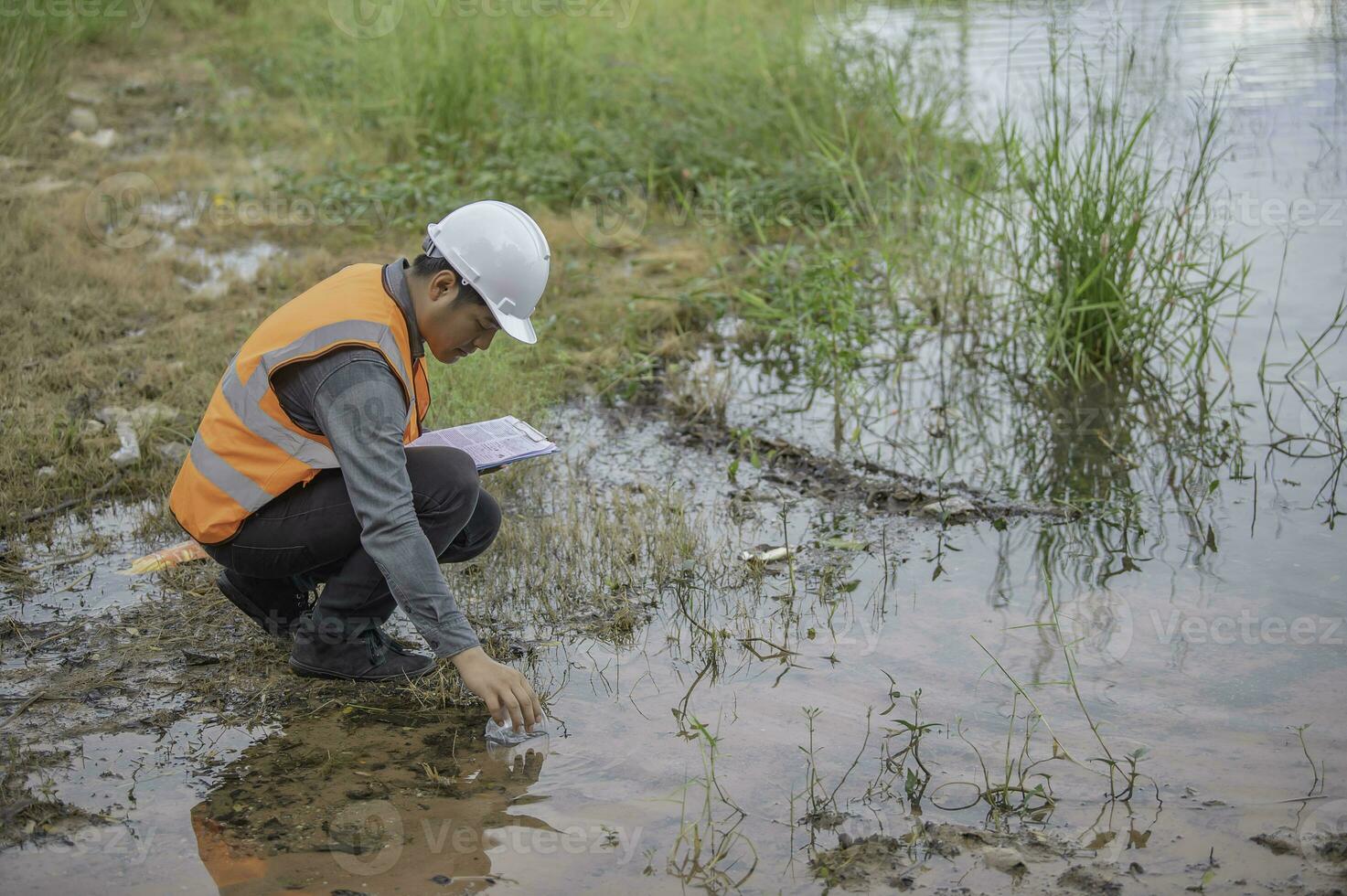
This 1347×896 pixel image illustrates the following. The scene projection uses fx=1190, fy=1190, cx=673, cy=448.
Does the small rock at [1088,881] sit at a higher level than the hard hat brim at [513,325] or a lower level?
lower

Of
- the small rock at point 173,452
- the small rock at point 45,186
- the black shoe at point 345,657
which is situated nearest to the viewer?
the black shoe at point 345,657

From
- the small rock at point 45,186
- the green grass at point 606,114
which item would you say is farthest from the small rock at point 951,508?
the small rock at point 45,186

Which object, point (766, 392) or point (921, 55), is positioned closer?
point (766, 392)

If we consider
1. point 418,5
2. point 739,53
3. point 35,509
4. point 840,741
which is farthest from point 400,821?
point 418,5

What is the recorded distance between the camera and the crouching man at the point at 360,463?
250cm

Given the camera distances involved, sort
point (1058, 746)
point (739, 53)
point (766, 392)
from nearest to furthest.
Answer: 1. point (1058, 746)
2. point (766, 392)
3. point (739, 53)

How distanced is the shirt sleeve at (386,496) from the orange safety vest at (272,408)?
0.34 feet

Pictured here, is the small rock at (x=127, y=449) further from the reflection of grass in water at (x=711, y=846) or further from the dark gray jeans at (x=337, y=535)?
the reflection of grass in water at (x=711, y=846)

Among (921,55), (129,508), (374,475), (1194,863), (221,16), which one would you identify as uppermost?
(221,16)

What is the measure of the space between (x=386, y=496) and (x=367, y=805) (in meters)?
0.68

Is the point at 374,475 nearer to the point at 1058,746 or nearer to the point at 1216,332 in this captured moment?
the point at 1058,746

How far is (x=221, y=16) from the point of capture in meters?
10.3

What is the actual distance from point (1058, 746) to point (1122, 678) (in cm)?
45

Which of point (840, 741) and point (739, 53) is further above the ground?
point (739, 53)
